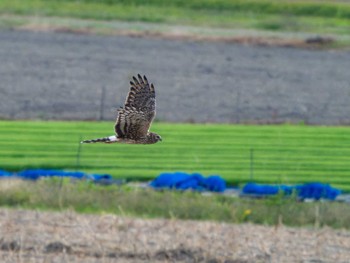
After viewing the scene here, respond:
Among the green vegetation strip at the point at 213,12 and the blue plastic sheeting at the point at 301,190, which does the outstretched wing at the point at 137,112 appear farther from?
the green vegetation strip at the point at 213,12

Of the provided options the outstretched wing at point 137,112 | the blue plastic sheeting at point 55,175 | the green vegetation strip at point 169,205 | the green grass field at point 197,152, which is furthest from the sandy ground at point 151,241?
the outstretched wing at point 137,112

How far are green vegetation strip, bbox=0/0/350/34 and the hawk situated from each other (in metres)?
28.9

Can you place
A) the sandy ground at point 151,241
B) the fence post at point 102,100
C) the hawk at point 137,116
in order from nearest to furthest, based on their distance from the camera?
1. the hawk at point 137,116
2. the sandy ground at point 151,241
3. the fence post at point 102,100

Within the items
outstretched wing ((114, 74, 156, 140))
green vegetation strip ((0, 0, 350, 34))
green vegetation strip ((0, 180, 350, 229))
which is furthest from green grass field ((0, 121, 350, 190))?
green vegetation strip ((0, 0, 350, 34))

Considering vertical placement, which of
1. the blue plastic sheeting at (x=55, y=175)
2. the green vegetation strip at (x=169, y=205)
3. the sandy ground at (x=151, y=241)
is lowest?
the sandy ground at (x=151, y=241)

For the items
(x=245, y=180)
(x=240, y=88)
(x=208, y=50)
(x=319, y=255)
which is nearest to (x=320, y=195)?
(x=245, y=180)

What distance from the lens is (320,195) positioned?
56.9 ft

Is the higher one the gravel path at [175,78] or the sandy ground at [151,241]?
the gravel path at [175,78]

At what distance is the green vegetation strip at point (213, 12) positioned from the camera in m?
42.1

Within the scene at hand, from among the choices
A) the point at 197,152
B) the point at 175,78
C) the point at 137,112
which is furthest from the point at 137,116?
the point at 175,78

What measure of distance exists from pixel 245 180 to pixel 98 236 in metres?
4.45

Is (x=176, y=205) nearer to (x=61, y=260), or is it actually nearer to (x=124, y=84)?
(x=61, y=260)

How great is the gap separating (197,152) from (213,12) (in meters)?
25.7

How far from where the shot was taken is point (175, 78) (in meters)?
30.7
